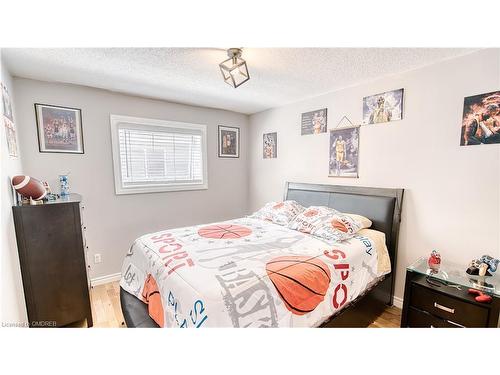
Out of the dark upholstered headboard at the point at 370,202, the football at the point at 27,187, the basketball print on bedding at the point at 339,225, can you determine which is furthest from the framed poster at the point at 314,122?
the football at the point at 27,187

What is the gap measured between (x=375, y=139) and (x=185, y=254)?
2.13m

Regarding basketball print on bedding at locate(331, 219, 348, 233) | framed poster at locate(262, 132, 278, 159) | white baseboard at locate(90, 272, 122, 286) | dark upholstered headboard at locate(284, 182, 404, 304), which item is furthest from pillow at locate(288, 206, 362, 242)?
white baseboard at locate(90, 272, 122, 286)

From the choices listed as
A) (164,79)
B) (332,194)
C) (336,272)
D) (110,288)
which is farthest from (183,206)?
(336,272)

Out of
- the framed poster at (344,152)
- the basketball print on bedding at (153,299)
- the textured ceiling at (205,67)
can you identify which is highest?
the textured ceiling at (205,67)

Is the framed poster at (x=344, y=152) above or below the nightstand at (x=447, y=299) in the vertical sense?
above

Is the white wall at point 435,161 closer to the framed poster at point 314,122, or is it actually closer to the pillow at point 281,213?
the framed poster at point 314,122

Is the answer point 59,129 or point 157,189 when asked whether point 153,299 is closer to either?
point 157,189

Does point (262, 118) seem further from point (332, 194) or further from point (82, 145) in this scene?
point (82, 145)

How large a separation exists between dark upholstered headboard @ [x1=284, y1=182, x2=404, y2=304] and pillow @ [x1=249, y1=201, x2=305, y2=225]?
282 mm

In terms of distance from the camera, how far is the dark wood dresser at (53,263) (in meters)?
1.60

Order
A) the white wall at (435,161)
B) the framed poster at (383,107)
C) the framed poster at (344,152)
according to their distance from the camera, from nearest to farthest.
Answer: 1. the white wall at (435,161)
2. the framed poster at (383,107)
3. the framed poster at (344,152)

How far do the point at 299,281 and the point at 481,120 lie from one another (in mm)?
1825

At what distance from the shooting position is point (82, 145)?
2.45 meters

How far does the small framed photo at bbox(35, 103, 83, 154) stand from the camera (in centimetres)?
223
